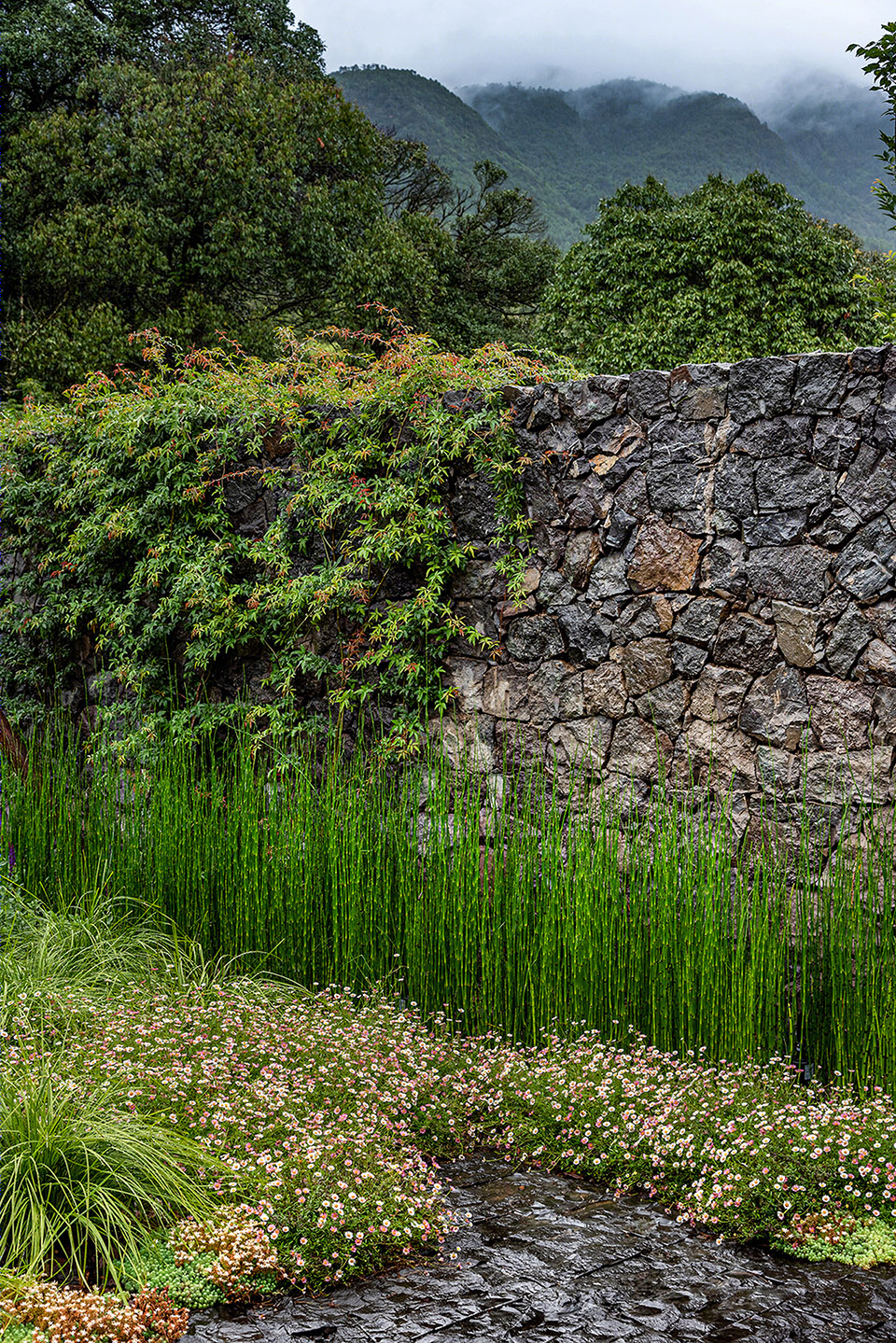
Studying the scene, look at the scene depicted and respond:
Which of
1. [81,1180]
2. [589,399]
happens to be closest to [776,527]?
[589,399]

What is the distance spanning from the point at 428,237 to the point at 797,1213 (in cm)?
1359

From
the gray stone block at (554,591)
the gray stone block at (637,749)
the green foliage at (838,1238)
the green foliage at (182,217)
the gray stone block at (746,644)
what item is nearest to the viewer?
the green foliage at (838,1238)

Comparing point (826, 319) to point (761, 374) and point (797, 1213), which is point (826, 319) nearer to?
point (761, 374)

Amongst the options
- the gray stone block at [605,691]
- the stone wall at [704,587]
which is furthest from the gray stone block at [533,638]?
the gray stone block at [605,691]

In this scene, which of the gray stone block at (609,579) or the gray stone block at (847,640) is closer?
the gray stone block at (847,640)

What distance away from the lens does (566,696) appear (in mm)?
4641

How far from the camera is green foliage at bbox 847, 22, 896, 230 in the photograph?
15.8ft

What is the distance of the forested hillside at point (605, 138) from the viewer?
21.0 m

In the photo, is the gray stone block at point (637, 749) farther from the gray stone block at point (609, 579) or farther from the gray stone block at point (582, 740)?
A: the gray stone block at point (609, 579)

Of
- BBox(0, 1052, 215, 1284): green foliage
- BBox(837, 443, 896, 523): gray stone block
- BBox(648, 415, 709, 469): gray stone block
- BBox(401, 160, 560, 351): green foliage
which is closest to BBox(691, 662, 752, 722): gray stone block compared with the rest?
BBox(837, 443, 896, 523): gray stone block

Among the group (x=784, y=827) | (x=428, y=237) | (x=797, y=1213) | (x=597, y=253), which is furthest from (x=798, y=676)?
(x=428, y=237)

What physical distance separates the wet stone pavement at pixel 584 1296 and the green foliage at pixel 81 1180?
244 millimetres

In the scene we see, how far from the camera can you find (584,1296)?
2104 millimetres

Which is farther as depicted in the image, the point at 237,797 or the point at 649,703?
the point at 649,703
